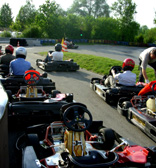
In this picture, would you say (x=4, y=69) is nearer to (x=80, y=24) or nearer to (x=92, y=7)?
(x=80, y=24)

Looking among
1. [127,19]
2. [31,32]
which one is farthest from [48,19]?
[127,19]

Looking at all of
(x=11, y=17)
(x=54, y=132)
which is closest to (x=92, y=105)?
(x=54, y=132)

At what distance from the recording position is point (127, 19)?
53.0m

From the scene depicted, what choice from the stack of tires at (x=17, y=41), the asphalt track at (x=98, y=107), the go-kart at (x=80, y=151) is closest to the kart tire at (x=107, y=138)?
the go-kart at (x=80, y=151)

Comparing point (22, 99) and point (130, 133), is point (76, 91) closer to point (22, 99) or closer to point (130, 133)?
point (22, 99)

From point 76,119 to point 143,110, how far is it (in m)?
2.51

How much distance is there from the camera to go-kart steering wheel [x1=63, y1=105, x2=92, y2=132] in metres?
3.09

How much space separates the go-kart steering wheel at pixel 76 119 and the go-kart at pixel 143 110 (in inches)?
64.7

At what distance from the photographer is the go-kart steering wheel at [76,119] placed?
122 inches

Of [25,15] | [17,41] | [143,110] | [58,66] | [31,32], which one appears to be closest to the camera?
[143,110]

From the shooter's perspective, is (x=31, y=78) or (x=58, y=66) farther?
(x=58, y=66)

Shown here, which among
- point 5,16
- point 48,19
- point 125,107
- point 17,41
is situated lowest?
point 125,107

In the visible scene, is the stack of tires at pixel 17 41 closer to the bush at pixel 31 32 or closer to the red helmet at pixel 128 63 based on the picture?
the bush at pixel 31 32

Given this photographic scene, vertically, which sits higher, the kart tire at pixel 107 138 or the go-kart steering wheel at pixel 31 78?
the go-kart steering wheel at pixel 31 78
